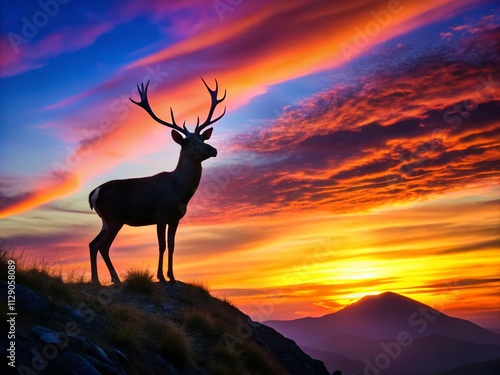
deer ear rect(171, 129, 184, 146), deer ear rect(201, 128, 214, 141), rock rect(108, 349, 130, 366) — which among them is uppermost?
deer ear rect(201, 128, 214, 141)

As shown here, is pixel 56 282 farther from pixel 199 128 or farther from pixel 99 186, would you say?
pixel 199 128

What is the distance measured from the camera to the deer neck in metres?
16.1

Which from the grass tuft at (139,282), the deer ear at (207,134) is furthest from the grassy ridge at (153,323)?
the deer ear at (207,134)

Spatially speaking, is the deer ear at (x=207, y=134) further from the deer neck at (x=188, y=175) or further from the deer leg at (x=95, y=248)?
the deer leg at (x=95, y=248)

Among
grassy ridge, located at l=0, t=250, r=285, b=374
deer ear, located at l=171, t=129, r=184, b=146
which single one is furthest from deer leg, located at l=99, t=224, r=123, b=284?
deer ear, located at l=171, t=129, r=184, b=146

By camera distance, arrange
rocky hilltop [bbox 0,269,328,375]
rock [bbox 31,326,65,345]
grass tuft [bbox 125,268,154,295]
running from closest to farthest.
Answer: rocky hilltop [bbox 0,269,328,375] < rock [bbox 31,326,65,345] < grass tuft [bbox 125,268,154,295]

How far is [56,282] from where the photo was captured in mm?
11133

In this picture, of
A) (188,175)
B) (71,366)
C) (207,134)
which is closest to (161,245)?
(188,175)

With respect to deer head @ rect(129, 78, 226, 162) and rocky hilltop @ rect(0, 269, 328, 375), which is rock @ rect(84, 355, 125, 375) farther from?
deer head @ rect(129, 78, 226, 162)

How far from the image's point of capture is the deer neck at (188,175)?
16109 mm

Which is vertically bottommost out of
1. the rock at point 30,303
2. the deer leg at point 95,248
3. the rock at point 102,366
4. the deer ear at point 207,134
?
the rock at point 102,366

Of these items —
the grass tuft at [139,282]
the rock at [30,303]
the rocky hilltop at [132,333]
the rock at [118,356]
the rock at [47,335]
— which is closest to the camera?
the rocky hilltop at [132,333]

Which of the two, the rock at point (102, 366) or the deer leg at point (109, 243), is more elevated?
the deer leg at point (109, 243)

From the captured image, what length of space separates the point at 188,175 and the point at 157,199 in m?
1.18
